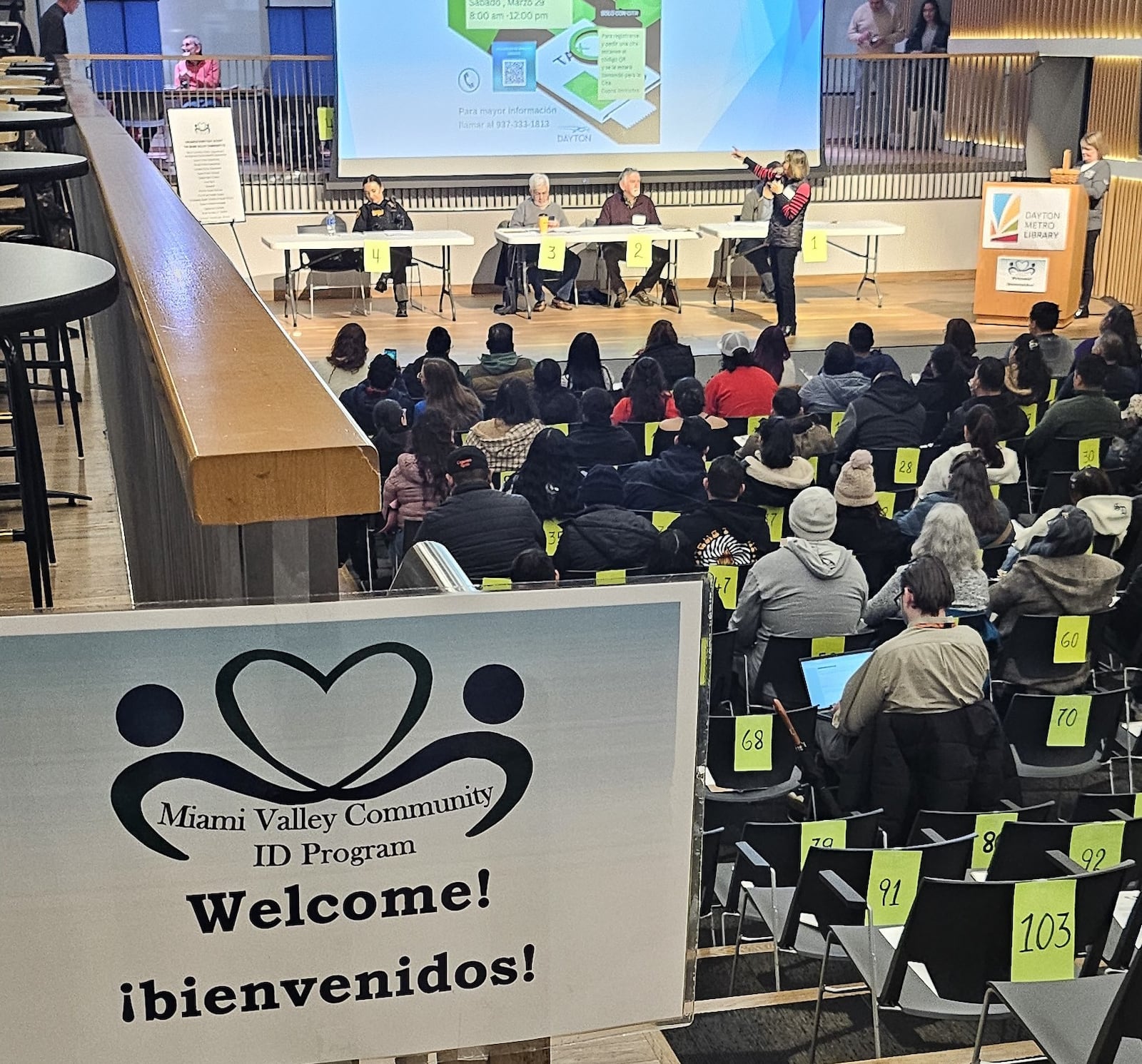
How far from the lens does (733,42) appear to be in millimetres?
13883

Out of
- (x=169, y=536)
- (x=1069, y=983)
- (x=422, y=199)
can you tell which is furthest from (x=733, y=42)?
(x=169, y=536)

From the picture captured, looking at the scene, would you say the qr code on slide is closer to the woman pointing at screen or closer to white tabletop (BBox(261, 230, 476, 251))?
white tabletop (BBox(261, 230, 476, 251))

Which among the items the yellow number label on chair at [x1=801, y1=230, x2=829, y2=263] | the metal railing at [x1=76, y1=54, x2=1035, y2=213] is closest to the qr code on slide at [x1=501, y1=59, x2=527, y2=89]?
the metal railing at [x1=76, y1=54, x2=1035, y2=213]

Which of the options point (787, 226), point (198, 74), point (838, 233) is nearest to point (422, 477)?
point (787, 226)

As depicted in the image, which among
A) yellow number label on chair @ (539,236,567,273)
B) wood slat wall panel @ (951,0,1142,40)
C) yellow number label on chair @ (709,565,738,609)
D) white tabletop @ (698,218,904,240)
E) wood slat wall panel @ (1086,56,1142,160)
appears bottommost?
yellow number label on chair @ (709,565,738,609)

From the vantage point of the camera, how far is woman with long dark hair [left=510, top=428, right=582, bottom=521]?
583 centimetres

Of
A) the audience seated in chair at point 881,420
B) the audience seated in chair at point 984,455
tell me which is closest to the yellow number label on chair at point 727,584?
the audience seated in chair at point 984,455

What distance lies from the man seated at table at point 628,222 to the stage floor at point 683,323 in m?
0.19

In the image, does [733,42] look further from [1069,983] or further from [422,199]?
[1069,983]

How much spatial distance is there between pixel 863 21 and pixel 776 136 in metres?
3.32

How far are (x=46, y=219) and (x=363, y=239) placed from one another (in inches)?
292

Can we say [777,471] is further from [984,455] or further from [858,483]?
[984,455]

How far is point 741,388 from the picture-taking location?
26.5ft

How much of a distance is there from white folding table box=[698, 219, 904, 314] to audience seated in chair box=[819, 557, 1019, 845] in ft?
28.1
